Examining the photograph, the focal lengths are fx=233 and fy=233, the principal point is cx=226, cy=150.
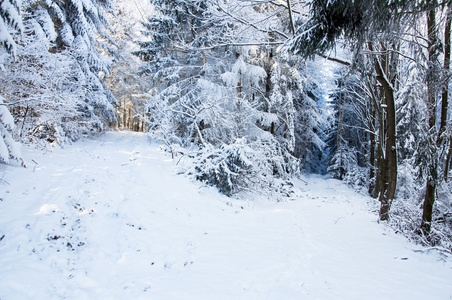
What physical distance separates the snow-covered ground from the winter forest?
3.55 ft

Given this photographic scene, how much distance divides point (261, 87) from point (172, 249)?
1120 centimetres

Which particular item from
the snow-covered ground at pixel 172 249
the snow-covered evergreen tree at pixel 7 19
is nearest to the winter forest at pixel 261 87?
the snow-covered evergreen tree at pixel 7 19

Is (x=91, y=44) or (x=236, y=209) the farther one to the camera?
(x=91, y=44)

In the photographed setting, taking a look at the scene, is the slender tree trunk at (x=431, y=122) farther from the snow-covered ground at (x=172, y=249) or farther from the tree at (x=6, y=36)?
the tree at (x=6, y=36)

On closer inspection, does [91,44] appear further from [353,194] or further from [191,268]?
[353,194]

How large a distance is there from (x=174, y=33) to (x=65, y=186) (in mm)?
10994

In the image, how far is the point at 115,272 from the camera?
3305 mm

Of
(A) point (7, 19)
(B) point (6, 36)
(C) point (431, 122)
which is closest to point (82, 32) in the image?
(A) point (7, 19)

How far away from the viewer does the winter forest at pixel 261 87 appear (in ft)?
14.3

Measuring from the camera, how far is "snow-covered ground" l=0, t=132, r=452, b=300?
2.98 m

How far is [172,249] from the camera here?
408 cm

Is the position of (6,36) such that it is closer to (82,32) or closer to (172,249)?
(172,249)

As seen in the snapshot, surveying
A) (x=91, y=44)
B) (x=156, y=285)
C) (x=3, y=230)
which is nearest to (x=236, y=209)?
(x=156, y=285)

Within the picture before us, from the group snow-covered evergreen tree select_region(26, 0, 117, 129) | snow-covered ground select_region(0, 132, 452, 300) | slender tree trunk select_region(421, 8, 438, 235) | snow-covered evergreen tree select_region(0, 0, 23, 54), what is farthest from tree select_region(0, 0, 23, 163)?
slender tree trunk select_region(421, 8, 438, 235)
